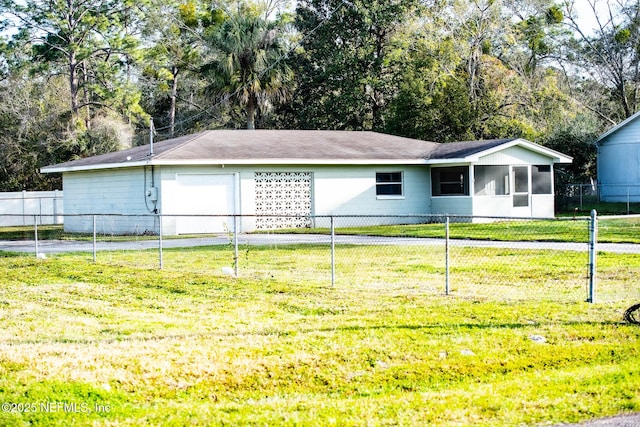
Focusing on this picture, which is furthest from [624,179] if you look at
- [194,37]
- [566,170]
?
[194,37]

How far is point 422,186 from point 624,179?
13.0 metres

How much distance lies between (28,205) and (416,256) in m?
30.4

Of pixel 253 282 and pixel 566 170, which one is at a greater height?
pixel 566 170

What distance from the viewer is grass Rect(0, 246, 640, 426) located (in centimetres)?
717

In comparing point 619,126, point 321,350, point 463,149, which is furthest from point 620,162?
point 321,350

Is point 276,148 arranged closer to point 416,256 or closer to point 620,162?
point 416,256

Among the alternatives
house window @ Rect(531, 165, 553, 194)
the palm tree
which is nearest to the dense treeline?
the palm tree

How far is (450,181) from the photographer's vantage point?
32.8 m

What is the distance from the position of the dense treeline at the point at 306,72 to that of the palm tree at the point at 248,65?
0.23ft

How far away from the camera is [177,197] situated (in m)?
28.4

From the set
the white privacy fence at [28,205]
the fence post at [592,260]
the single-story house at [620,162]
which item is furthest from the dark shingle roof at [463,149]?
the white privacy fence at [28,205]

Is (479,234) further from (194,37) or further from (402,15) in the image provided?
(194,37)

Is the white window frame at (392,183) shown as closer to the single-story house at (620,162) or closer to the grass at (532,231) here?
the grass at (532,231)

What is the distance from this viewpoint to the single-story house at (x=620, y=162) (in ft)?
132
